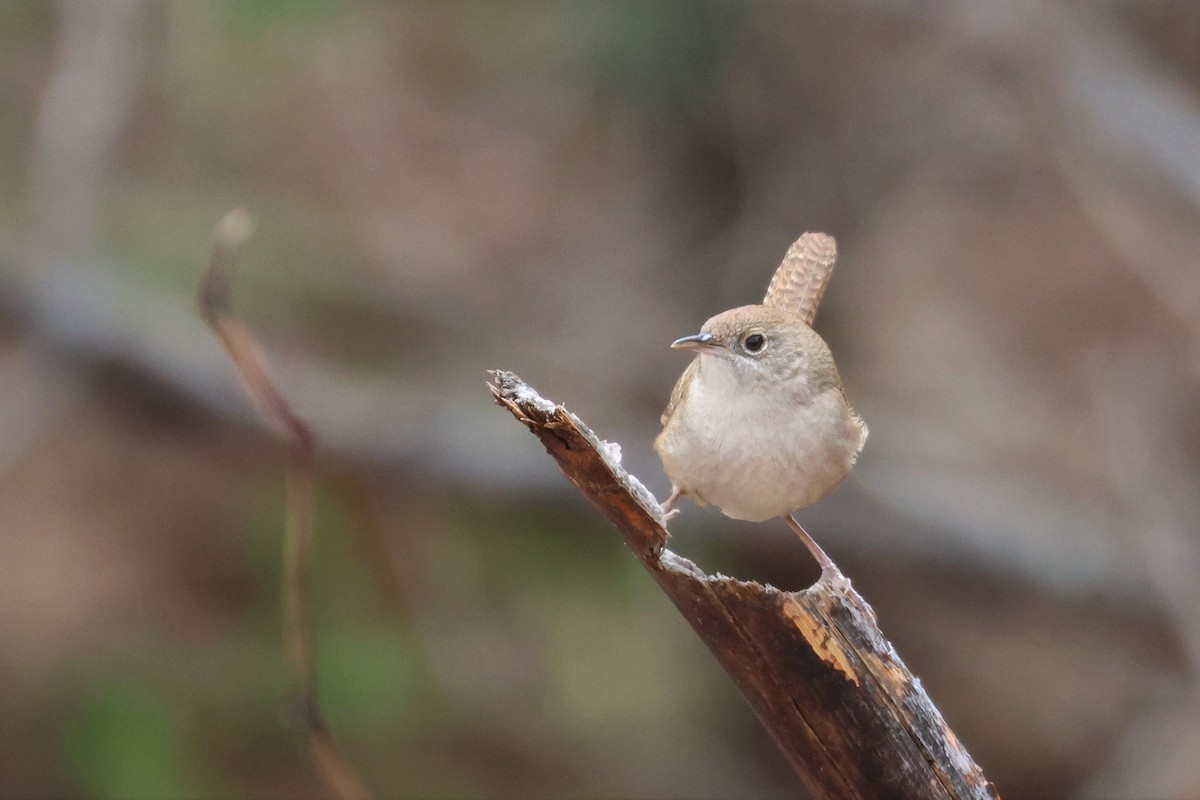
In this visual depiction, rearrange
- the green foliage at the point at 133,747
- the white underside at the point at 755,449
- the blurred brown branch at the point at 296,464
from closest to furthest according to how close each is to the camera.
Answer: the blurred brown branch at the point at 296,464 < the white underside at the point at 755,449 < the green foliage at the point at 133,747

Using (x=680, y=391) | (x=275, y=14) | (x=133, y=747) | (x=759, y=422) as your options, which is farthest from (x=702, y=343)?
(x=133, y=747)

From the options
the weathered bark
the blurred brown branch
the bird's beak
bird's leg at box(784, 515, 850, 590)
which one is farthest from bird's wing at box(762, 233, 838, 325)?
the blurred brown branch

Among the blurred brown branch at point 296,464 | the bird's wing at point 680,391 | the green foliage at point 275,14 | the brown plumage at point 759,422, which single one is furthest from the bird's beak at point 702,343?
the green foliage at point 275,14

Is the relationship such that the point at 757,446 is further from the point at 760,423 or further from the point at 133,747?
the point at 133,747

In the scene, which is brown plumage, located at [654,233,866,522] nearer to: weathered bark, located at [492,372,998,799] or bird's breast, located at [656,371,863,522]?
bird's breast, located at [656,371,863,522]

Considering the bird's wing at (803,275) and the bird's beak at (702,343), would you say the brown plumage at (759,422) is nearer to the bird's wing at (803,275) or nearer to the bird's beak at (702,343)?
the bird's beak at (702,343)

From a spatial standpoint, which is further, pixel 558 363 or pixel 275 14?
pixel 558 363

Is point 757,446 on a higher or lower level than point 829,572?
higher
